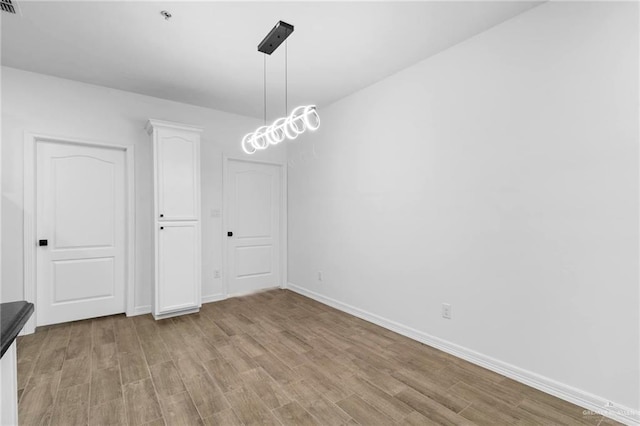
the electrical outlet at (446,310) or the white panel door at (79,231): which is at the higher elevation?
the white panel door at (79,231)

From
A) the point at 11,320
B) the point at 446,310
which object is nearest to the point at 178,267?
the point at 11,320

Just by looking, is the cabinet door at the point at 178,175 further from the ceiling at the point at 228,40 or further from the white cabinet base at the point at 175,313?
the white cabinet base at the point at 175,313

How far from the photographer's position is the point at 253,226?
189 inches

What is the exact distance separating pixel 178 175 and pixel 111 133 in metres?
0.93

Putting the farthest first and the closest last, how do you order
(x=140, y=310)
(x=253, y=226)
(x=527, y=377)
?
(x=253, y=226), (x=140, y=310), (x=527, y=377)

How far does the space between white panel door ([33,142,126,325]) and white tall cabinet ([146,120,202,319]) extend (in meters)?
0.55

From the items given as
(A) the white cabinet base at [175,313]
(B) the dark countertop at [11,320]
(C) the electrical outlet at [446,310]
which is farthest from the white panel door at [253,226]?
(B) the dark countertop at [11,320]

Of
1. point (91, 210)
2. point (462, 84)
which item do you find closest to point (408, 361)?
point (462, 84)

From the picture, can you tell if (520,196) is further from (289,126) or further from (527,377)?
(289,126)

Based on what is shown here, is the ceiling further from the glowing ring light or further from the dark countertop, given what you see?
the dark countertop

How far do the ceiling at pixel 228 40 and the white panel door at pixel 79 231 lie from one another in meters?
0.95

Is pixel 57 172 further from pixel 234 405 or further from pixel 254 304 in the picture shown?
pixel 234 405

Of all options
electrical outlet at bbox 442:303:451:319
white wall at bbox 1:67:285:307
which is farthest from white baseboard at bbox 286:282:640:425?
white wall at bbox 1:67:285:307

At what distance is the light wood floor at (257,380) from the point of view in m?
1.89
